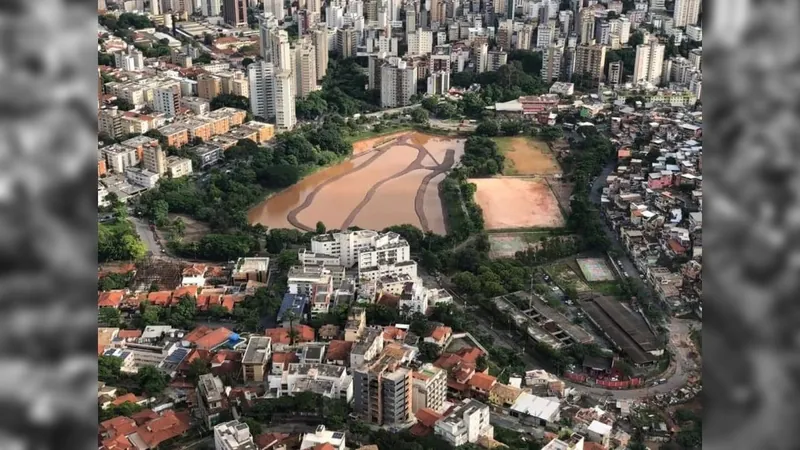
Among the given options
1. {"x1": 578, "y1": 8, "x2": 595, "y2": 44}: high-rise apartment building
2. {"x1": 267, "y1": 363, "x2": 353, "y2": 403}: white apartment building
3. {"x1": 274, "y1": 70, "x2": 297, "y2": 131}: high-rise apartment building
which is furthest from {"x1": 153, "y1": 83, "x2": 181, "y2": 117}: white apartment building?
{"x1": 578, "y1": 8, "x2": 595, "y2": 44}: high-rise apartment building

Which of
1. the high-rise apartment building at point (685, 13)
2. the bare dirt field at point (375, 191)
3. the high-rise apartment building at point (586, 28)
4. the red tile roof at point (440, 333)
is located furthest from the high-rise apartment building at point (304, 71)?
the red tile roof at point (440, 333)

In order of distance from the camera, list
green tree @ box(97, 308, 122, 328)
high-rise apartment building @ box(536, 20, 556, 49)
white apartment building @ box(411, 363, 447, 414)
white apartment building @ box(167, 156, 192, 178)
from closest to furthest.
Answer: white apartment building @ box(411, 363, 447, 414), green tree @ box(97, 308, 122, 328), white apartment building @ box(167, 156, 192, 178), high-rise apartment building @ box(536, 20, 556, 49)

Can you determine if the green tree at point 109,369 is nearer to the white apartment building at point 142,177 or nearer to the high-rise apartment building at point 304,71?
the white apartment building at point 142,177

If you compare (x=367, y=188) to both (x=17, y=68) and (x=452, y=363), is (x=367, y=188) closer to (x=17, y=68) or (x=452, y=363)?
(x=452, y=363)

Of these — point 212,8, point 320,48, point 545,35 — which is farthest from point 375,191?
point 212,8

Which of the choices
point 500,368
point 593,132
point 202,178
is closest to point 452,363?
point 500,368

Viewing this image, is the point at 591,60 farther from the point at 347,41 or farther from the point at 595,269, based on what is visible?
the point at 595,269

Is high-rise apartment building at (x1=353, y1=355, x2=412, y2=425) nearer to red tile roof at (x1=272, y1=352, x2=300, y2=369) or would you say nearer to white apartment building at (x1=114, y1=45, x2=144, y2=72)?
red tile roof at (x1=272, y1=352, x2=300, y2=369)
